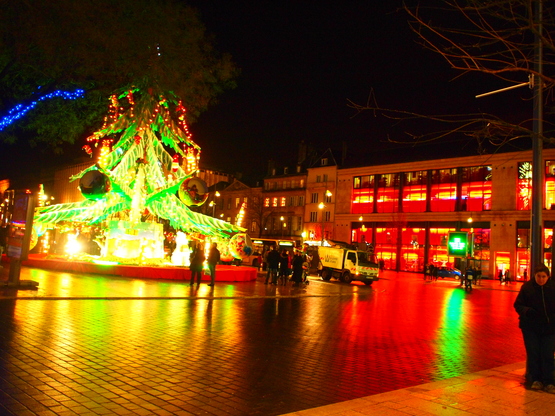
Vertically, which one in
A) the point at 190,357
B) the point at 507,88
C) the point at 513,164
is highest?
the point at 513,164

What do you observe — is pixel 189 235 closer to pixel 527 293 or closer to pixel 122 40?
pixel 122 40

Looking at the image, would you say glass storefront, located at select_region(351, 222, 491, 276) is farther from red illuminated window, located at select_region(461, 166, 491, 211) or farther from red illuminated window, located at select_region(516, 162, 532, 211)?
red illuminated window, located at select_region(516, 162, 532, 211)

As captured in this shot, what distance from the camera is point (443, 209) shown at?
2416 inches

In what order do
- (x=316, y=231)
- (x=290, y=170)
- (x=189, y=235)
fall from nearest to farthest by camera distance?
(x=189, y=235) → (x=316, y=231) → (x=290, y=170)

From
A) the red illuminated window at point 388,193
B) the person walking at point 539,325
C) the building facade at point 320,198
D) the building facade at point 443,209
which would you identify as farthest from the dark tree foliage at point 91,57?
the building facade at point 320,198

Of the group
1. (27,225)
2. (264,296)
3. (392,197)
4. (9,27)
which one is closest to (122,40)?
(9,27)

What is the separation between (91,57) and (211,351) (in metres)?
10.2

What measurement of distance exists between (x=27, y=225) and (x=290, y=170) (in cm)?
6926

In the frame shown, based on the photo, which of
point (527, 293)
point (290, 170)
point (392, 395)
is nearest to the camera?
point (392, 395)

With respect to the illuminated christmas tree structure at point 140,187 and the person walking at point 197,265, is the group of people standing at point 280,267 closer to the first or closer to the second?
the illuminated christmas tree structure at point 140,187

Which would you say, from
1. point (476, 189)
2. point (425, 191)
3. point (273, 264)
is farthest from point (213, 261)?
point (425, 191)

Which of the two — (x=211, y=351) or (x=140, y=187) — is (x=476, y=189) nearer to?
(x=140, y=187)

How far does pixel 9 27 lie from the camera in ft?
45.8

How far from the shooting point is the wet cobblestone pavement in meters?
6.14
